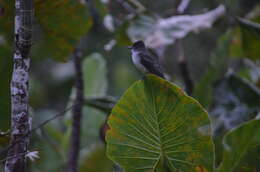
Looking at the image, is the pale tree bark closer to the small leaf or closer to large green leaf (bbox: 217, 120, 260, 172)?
large green leaf (bbox: 217, 120, 260, 172)

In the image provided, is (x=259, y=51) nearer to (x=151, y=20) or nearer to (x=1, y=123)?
(x=151, y=20)

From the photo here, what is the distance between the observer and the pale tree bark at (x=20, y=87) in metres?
1.98

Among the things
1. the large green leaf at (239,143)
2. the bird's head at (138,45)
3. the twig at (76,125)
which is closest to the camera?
the large green leaf at (239,143)

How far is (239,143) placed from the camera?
2.35 meters

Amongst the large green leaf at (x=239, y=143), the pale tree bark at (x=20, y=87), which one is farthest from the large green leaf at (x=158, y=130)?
the pale tree bark at (x=20, y=87)

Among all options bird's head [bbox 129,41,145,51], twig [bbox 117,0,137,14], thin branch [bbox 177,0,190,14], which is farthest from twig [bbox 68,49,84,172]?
thin branch [bbox 177,0,190,14]

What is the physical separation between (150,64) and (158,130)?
0.73 m

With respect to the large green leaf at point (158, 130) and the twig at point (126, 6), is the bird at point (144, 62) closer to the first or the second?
the large green leaf at point (158, 130)

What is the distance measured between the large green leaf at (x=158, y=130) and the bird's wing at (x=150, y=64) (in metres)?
Result: 0.59

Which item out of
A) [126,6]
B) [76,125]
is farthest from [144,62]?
[126,6]

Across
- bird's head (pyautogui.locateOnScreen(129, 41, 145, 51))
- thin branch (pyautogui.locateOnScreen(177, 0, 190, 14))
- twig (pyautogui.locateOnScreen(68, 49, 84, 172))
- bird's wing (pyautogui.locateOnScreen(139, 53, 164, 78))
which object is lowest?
twig (pyautogui.locateOnScreen(68, 49, 84, 172))

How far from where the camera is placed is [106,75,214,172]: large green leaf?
7.06ft

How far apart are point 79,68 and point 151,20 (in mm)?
587

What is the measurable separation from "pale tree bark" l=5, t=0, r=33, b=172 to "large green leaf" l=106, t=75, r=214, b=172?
1.29 feet
